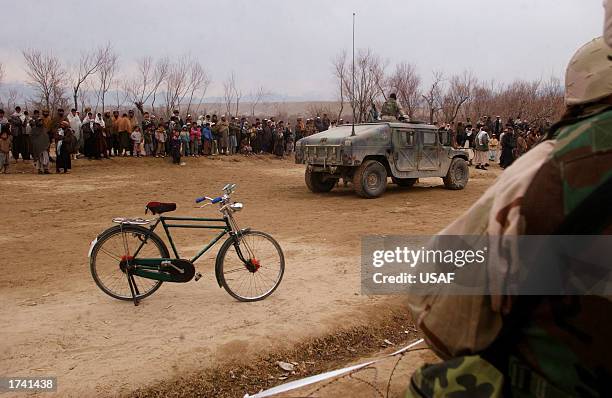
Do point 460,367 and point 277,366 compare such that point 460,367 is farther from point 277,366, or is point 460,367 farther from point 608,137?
point 277,366

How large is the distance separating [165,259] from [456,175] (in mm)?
10009

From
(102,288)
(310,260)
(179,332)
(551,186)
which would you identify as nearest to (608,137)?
(551,186)

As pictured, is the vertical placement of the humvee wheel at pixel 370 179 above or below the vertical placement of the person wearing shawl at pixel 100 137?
below

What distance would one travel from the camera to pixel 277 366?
3.82 metres

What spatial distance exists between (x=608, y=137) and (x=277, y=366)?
3.28 metres

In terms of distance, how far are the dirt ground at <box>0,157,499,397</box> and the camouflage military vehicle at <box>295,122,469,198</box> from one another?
651 mm

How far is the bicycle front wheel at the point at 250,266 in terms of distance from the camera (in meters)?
4.86

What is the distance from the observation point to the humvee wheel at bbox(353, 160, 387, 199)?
11320 millimetres

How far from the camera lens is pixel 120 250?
480cm

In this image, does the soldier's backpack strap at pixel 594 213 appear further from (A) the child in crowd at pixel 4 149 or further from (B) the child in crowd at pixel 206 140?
(B) the child in crowd at pixel 206 140

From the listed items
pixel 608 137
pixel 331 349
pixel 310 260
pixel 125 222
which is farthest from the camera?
pixel 310 260

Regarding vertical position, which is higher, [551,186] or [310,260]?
[551,186]

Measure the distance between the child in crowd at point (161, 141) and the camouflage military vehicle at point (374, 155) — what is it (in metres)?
8.68

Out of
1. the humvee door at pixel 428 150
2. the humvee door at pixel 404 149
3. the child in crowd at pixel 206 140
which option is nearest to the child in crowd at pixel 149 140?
the child in crowd at pixel 206 140
